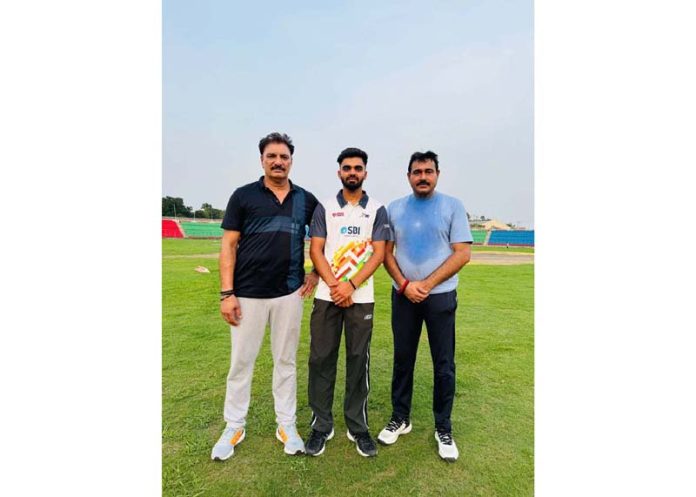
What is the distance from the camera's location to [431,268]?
248cm

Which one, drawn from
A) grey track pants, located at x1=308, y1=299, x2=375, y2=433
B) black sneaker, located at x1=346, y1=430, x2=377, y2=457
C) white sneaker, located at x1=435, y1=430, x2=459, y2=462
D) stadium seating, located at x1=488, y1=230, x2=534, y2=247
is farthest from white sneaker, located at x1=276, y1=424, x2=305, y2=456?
stadium seating, located at x1=488, y1=230, x2=534, y2=247

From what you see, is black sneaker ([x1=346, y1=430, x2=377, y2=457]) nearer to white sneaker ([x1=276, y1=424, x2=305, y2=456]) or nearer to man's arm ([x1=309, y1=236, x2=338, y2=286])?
white sneaker ([x1=276, y1=424, x2=305, y2=456])

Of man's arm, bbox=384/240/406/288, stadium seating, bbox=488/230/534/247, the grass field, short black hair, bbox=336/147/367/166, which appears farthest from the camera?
stadium seating, bbox=488/230/534/247

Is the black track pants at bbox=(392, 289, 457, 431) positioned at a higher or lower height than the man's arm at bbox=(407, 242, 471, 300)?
lower

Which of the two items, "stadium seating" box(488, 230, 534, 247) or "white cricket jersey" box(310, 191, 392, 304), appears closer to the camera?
"white cricket jersey" box(310, 191, 392, 304)

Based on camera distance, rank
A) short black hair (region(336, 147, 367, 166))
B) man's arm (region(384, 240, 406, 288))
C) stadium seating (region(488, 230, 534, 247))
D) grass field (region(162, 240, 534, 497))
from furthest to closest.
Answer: stadium seating (region(488, 230, 534, 247)) → man's arm (region(384, 240, 406, 288)) → short black hair (region(336, 147, 367, 166)) → grass field (region(162, 240, 534, 497))

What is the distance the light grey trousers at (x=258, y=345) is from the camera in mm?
2477

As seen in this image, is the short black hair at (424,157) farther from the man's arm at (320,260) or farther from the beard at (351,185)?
the man's arm at (320,260)

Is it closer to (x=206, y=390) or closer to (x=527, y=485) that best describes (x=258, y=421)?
(x=206, y=390)

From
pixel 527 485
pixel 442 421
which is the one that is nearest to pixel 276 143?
pixel 442 421

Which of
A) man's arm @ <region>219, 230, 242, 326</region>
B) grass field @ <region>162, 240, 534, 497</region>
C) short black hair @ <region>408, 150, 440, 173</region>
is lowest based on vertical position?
grass field @ <region>162, 240, 534, 497</region>

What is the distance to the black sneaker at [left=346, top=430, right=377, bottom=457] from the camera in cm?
242

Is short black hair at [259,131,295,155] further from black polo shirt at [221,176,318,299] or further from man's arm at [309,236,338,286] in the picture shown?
man's arm at [309,236,338,286]

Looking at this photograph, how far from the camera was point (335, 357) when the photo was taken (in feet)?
8.27
